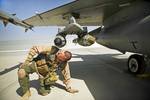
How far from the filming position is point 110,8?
22.9 ft

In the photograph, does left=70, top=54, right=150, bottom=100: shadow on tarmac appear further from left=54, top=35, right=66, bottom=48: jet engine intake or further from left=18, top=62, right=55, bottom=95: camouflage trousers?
left=54, top=35, right=66, bottom=48: jet engine intake

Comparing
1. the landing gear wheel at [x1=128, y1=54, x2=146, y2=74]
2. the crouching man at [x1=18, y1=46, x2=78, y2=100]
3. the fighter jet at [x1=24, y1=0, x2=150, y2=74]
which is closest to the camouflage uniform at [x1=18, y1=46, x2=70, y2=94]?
the crouching man at [x1=18, y1=46, x2=78, y2=100]

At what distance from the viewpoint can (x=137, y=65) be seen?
24.7 ft

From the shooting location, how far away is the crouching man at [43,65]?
5016 mm

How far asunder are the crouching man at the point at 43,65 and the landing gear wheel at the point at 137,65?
2.94 m

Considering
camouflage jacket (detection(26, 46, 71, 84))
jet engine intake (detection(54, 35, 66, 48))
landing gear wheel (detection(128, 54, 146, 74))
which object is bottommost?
landing gear wheel (detection(128, 54, 146, 74))

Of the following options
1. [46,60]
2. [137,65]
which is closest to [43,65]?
[46,60]

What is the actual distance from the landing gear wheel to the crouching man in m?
2.94

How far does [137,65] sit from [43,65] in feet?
12.3

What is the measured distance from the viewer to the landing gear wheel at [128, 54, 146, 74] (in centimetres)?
741

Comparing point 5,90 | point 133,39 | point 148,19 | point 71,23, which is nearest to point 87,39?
point 71,23

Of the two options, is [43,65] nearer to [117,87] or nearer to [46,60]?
[46,60]

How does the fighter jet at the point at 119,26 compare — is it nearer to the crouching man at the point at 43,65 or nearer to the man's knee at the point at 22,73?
the crouching man at the point at 43,65

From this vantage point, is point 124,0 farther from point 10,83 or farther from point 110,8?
point 10,83
